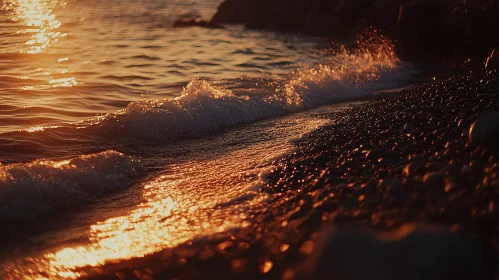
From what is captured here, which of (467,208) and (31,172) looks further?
(31,172)

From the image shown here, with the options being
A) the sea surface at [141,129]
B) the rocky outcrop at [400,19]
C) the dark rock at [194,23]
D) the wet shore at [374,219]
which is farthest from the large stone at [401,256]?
the dark rock at [194,23]

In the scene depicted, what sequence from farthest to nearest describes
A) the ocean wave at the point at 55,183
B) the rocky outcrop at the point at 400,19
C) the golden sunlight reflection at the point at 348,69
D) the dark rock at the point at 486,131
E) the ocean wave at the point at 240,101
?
the rocky outcrop at the point at 400,19, the golden sunlight reflection at the point at 348,69, the ocean wave at the point at 240,101, the ocean wave at the point at 55,183, the dark rock at the point at 486,131

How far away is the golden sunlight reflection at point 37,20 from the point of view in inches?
484

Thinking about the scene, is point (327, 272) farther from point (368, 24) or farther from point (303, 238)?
point (368, 24)

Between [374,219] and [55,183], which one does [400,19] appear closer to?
[55,183]

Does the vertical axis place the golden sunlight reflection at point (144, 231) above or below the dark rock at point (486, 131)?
below

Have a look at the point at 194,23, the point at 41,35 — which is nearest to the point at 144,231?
the point at 41,35

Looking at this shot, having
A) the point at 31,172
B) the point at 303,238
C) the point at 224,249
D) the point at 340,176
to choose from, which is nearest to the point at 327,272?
the point at 303,238

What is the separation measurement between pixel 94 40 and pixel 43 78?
4621 millimetres

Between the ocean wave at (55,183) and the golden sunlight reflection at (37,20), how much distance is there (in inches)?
298

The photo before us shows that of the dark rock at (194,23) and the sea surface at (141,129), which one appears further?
the dark rock at (194,23)

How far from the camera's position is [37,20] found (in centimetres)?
1678

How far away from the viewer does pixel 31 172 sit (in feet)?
13.8

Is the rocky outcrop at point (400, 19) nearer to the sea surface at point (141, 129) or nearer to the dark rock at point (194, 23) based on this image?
the dark rock at point (194, 23)
